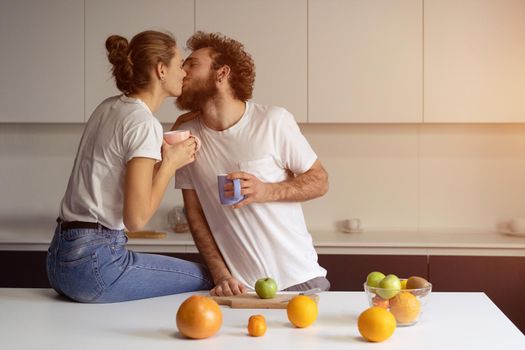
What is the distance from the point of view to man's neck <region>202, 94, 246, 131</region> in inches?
122

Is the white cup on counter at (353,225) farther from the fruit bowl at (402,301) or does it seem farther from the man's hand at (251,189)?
the fruit bowl at (402,301)

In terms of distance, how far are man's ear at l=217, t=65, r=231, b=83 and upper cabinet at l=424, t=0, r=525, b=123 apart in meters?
1.68

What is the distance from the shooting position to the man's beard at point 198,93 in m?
3.10

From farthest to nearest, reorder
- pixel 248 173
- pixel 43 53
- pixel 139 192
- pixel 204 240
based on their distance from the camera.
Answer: pixel 43 53 → pixel 204 240 → pixel 248 173 → pixel 139 192

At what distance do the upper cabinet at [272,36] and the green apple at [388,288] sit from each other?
2.36m

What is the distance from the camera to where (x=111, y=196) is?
8.22 ft

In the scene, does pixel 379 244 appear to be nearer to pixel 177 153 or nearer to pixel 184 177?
pixel 184 177

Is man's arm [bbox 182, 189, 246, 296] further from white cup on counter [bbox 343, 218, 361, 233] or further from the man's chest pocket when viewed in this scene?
white cup on counter [bbox 343, 218, 361, 233]

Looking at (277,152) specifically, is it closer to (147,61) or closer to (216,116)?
(216,116)

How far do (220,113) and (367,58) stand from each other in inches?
64.1

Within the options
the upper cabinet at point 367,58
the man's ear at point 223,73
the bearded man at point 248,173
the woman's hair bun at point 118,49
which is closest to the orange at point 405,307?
the bearded man at point 248,173

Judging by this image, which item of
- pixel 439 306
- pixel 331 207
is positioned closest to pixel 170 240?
pixel 331 207

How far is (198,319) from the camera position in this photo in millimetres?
2082

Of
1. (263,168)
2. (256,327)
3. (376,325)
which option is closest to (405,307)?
(376,325)
